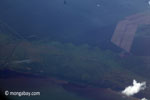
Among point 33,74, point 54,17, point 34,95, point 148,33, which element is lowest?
point 34,95

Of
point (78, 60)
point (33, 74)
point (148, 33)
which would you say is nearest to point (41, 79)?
point (33, 74)

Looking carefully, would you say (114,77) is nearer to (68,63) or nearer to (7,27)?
(68,63)

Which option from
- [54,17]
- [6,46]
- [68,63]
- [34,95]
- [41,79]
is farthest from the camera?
[54,17]

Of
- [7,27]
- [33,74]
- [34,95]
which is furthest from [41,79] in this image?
[7,27]

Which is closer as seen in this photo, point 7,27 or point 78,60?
point 78,60

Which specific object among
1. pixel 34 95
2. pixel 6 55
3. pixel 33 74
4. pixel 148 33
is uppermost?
pixel 148 33

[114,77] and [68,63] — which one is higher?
[68,63]

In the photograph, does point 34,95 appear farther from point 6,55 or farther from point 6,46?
point 6,46

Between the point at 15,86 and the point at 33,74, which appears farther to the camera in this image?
the point at 33,74

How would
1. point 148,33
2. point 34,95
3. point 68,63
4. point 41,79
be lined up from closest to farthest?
point 34,95 → point 41,79 → point 68,63 → point 148,33
